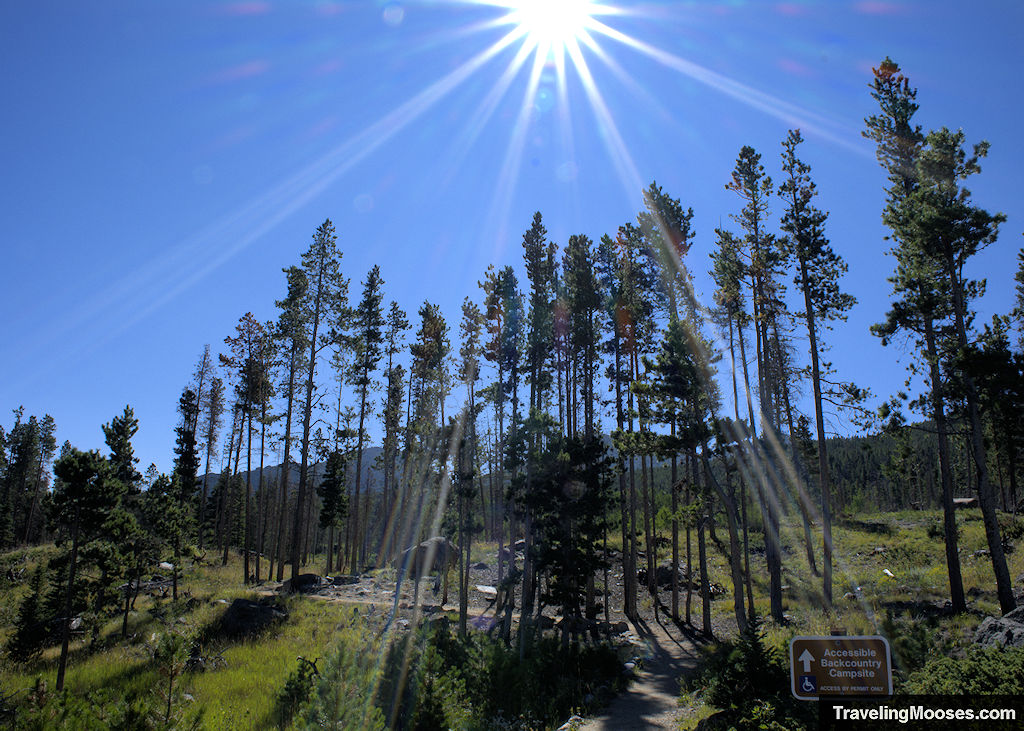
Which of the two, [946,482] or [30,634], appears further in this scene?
[30,634]

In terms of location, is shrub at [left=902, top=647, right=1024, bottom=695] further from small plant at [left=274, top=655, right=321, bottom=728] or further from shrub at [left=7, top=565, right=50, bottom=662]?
shrub at [left=7, top=565, right=50, bottom=662]

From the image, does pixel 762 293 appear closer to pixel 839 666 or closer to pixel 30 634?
pixel 839 666

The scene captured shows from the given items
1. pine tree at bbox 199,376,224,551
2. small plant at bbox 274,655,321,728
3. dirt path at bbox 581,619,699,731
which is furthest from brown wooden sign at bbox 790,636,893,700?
pine tree at bbox 199,376,224,551

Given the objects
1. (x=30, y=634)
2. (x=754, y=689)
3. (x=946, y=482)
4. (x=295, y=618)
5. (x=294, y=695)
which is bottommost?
(x=30, y=634)

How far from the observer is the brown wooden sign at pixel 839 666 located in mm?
5258

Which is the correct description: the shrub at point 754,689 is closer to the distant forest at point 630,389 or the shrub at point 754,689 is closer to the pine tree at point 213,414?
the distant forest at point 630,389

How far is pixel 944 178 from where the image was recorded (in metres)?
17.0

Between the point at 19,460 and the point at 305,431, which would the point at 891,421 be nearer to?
the point at 305,431

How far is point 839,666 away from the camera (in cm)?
532

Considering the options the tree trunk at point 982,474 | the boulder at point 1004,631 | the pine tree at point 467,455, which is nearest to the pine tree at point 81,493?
the pine tree at point 467,455

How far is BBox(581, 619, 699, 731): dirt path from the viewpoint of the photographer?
37.2 feet

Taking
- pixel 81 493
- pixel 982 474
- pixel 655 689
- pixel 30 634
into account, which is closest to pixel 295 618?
pixel 81 493

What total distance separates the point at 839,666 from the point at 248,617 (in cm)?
2079

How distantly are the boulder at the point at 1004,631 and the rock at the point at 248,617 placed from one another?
841 inches
